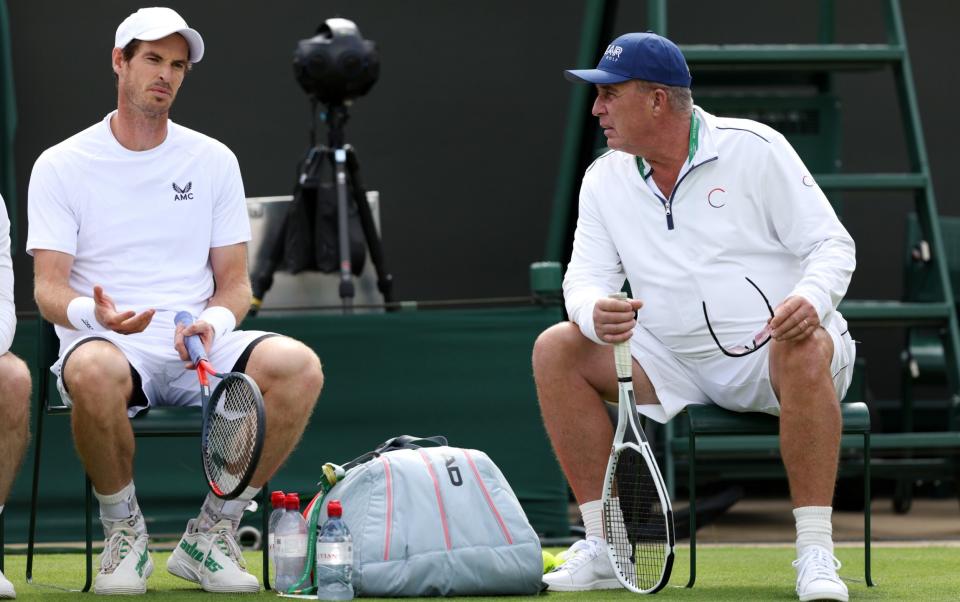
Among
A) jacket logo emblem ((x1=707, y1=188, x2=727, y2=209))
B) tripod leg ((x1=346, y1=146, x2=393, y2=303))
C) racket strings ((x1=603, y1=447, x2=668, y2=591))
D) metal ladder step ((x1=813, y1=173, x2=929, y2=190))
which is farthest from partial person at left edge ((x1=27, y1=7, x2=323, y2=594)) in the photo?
metal ladder step ((x1=813, y1=173, x2=929, y2=190))

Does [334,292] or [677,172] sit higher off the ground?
[677,172]

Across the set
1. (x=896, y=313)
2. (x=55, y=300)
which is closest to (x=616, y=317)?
(x=55, y=300)

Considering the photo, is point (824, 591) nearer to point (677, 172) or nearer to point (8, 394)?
point (677, 172)

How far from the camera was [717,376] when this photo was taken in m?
3.98

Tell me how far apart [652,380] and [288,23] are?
12.4 feet

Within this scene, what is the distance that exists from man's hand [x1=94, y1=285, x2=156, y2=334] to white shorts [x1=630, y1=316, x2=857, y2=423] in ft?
3.85

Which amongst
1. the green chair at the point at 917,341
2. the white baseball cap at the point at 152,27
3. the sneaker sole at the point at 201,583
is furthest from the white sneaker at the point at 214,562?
the green chair at the point at 917,341

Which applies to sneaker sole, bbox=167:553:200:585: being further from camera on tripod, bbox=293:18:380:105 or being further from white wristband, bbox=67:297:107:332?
camera on tripod, bbox=293:18:380:105

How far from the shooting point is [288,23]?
7301 mm

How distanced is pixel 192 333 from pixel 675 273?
3.79 ft

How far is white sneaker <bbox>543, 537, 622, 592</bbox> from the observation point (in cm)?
384

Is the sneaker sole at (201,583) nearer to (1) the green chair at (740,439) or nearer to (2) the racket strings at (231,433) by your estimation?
(2) the racket strings at (231,433)

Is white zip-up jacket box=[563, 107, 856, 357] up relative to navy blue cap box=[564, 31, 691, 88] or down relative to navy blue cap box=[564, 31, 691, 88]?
down

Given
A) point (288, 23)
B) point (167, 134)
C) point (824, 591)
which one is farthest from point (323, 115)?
point (824, 591)
